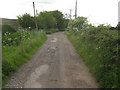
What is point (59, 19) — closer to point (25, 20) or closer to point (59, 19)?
point (59, 19)

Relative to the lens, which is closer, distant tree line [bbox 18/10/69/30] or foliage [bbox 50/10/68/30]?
distant tree line [bbox 18/10/69/30]

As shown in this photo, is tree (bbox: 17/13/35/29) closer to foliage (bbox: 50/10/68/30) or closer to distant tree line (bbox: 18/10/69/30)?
distant tree line (bbox: 18/10/69/30)

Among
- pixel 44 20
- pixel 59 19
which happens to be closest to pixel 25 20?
pixel 44 20

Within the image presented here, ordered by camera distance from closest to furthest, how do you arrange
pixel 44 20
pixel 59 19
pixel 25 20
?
pixel 25 20 → pixel 44 20 → pixel 59 19

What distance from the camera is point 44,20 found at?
48781mm

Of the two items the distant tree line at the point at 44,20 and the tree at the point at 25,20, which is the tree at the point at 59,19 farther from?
the tree at the point at 25,20

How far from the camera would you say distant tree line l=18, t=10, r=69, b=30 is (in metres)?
34.6

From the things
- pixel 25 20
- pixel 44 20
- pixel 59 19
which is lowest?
pixel 25 20

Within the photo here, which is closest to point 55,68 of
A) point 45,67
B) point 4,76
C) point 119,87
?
point 45,67

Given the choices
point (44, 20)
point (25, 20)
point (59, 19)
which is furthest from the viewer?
point (59, 19)

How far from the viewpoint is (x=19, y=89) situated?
6699 mm

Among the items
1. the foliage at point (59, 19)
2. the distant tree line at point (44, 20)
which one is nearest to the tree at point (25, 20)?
the distant tree line at point (44, 20)

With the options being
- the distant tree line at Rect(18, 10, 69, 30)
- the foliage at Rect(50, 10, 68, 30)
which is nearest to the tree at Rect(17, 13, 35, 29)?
the distant tree line at Rect(18, 10, 69, 30)

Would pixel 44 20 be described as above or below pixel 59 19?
below
